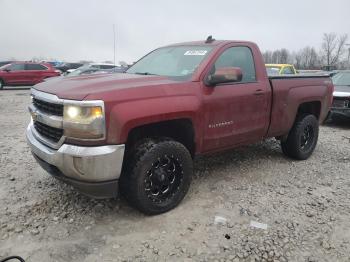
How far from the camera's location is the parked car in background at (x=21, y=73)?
19.7 meters

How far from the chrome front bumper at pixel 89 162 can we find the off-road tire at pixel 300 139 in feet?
10.7

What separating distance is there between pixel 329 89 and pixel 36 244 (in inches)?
200

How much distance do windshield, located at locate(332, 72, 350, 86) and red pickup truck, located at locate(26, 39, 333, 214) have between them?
5.85 meters

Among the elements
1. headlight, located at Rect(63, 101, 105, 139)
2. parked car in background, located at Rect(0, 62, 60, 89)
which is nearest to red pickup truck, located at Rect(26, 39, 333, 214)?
headlight, located at Rect(63, 101, 105, 139)

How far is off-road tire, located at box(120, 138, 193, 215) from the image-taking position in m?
3.50

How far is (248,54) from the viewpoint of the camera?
15.9ft

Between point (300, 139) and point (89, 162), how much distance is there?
3707 mm

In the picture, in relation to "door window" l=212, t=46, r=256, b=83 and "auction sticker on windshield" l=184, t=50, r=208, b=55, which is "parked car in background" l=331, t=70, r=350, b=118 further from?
"auction sticker on windshield" l=184, t=50, r=208, b=55

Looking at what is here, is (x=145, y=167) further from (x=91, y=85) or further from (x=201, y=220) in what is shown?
(x=91, y=85)

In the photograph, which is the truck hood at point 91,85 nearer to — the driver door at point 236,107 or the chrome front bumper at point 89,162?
the chrome front bumper at point 89,162

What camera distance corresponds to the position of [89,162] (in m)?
3.19

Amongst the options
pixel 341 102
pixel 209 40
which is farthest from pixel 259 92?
pixel 341 102

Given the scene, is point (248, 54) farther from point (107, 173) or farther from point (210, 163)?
point (107, 173)

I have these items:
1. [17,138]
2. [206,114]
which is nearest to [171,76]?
[206,114]
